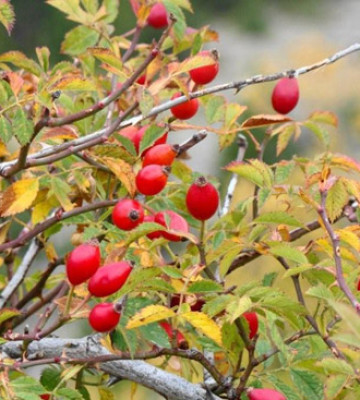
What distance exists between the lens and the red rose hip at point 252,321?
0.88m

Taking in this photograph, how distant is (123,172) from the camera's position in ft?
3.04

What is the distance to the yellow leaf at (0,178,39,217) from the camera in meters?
0.95

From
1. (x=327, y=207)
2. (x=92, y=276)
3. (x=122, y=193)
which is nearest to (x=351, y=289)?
(x=327, y=207)

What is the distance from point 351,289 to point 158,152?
0.72ft

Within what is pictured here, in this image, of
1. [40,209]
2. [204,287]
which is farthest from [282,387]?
[40,209]

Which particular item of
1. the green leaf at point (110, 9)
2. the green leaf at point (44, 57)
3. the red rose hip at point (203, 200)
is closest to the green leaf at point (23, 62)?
the green leaf at point (44, 57)

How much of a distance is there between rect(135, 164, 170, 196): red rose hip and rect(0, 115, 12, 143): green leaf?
0.12 m

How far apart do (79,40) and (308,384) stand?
59 centimetres

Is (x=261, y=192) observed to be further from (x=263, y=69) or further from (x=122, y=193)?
(x=263, y=69)

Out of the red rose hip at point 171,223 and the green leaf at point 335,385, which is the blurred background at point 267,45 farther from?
the green leaf at point 335,385

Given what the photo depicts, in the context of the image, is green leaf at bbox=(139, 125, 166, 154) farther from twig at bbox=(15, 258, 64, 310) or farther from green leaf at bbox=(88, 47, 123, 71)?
twig at bbox=(15, 258, 64, 310)

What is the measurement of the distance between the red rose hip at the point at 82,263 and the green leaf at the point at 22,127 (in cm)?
11

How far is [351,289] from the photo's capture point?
826 millimetres

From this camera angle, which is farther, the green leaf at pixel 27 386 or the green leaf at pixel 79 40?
the green leaf at pixel 79 40
